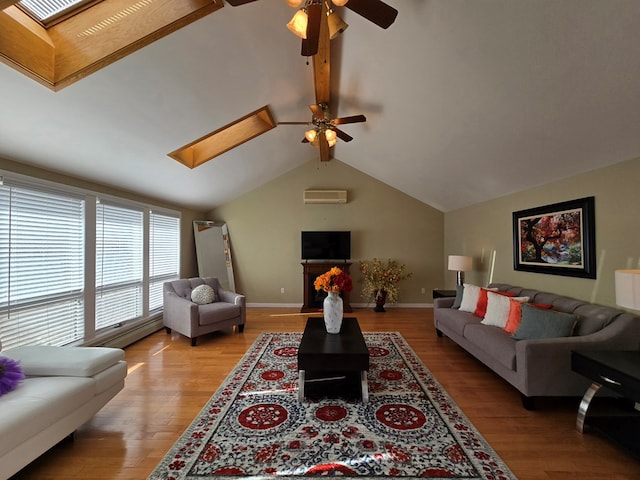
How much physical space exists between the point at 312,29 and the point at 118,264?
3.83 meters

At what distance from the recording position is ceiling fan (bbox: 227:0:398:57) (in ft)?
5.51

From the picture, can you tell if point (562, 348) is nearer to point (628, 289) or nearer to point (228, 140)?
point (628, 289)

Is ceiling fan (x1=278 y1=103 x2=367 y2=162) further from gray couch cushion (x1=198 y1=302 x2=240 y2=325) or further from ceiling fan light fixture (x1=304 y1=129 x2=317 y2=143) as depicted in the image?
gray couch cushion (x1=198 y1=302 x2=240 y2=325)

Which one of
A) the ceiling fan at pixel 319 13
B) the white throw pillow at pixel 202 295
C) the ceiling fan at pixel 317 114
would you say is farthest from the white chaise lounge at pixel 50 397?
the ceiling fan at pixel 319 13

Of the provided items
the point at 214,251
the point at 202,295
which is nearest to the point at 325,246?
the point at 214,251

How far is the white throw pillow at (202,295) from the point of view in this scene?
15.0 ft

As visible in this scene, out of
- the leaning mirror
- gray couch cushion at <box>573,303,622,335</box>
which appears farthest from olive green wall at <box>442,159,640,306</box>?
the leaning mirror

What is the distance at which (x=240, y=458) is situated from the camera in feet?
6.15

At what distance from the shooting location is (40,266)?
279 centimetres

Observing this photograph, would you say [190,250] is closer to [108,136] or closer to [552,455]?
[108,136]

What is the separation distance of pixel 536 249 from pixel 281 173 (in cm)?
479

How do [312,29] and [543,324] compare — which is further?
[543,324]

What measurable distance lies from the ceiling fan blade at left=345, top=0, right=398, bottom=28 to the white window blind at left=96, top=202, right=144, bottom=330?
365 cm

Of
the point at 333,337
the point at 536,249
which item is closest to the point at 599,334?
the point at 536,249
